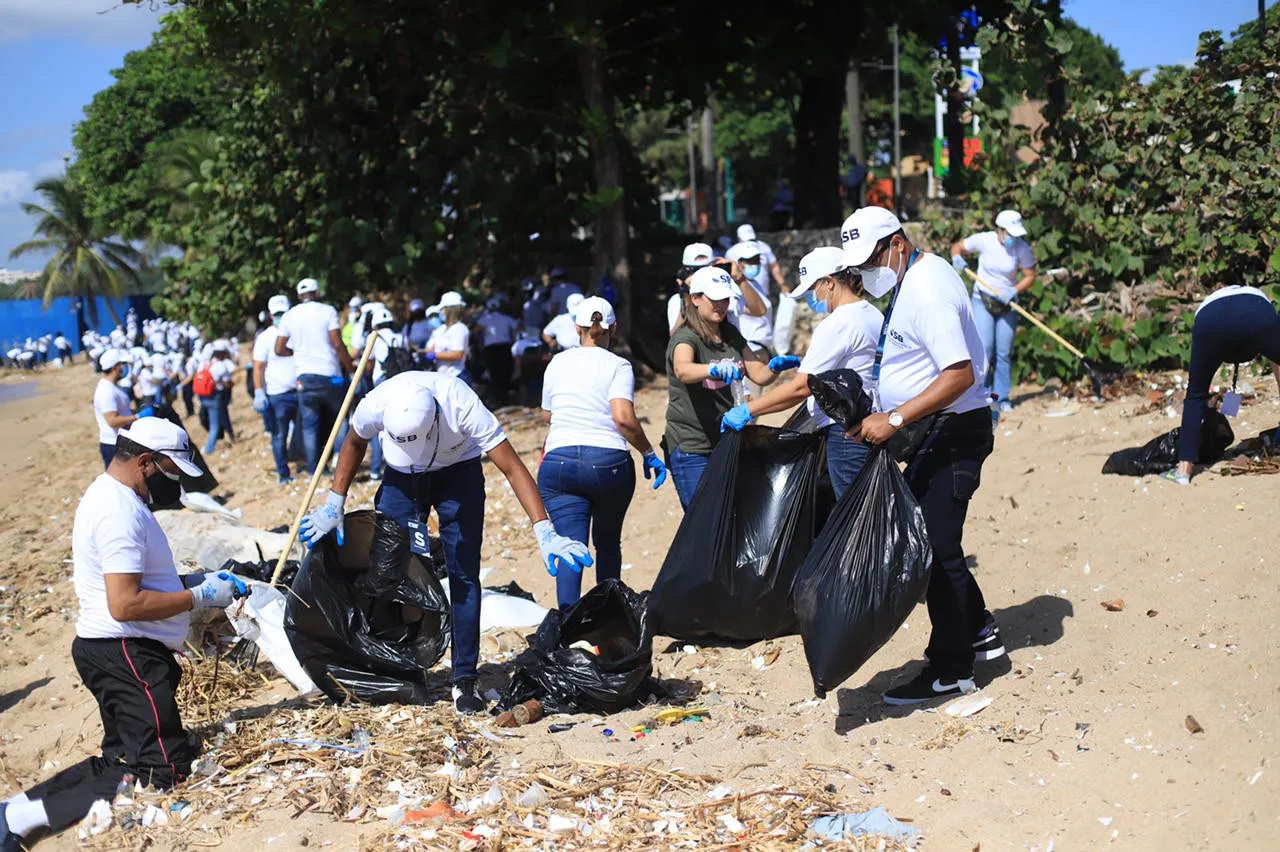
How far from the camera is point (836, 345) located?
4.68 meters

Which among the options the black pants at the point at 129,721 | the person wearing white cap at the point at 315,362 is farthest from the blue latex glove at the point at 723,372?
the person wearing white cap at the point at 315,362

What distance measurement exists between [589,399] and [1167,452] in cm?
347

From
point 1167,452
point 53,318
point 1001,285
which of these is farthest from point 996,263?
point 53,318

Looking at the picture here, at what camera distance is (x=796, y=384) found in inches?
185

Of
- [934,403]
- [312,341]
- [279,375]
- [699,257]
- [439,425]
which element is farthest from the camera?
[279,375]

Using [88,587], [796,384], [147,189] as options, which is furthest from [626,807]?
[147,189]

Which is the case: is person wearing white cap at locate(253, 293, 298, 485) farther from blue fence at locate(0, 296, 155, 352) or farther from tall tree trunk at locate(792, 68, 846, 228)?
blue fence at locate(0, 296, 155, 352)

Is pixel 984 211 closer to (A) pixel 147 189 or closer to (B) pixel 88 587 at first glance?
(B) pixel 88 587

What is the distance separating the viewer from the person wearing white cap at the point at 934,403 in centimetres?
412

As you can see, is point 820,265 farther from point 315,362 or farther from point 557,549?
point 315,362

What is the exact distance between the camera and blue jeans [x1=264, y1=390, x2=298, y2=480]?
10062 millimetres

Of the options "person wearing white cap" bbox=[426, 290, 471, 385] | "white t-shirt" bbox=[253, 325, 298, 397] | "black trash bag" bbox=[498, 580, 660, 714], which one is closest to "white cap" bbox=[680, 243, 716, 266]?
"black trash bag" bbox=[498, 580, 660, 714]

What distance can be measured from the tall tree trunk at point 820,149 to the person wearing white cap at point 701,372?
1017cm

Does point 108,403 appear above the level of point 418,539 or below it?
above
